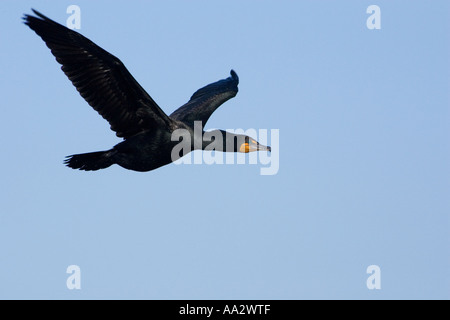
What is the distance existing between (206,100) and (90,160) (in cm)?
244

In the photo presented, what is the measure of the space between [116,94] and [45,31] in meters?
1.06

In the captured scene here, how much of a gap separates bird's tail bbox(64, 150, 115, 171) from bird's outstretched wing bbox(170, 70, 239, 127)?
136cm

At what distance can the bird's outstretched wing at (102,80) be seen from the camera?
953 centimetres

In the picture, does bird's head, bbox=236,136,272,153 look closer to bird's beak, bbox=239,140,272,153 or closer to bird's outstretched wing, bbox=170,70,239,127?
bird's beak, bbox=239,140,272,153

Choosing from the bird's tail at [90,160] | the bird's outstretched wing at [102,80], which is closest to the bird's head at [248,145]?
the bird's outstretched wing at [102,80]

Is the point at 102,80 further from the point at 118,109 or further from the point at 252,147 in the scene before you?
the point at 252,147

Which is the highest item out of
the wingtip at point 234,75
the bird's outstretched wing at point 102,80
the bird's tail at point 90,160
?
the wingtip at point 234,75

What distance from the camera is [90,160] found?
10.4 metres

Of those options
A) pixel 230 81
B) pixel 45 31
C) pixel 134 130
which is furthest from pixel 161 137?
pixel 230 81

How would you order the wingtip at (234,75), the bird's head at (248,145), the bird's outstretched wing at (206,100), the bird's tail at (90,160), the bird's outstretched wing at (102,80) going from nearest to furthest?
1. the bird's outstretched wing at (102,80)
2. the bird's tail at (90,160)
3. the bird's head at (248,145)
4. the bird's outstretched wing at (206,100)
5. the wingtip at (234,75)

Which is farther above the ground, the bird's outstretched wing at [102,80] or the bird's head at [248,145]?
the bird's outstretched wing at [102,80]

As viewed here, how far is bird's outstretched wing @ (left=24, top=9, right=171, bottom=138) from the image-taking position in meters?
9.53

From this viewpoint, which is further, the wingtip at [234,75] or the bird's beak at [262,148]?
the wingtip at [234,75]

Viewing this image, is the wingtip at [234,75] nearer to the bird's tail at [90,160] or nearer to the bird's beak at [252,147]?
the bird's beak at [252,147]
